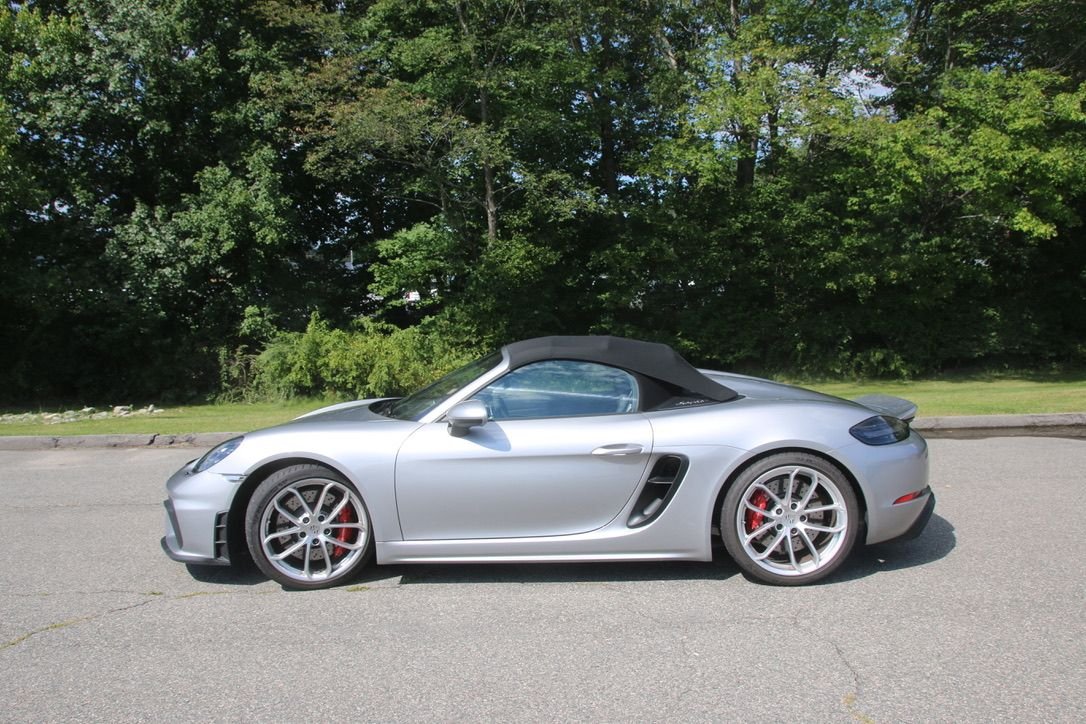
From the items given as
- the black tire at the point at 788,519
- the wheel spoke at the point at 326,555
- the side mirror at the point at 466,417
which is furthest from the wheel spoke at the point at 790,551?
the wheel spoke at the point at 326,555

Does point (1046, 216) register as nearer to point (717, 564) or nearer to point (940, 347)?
point (940, 347)

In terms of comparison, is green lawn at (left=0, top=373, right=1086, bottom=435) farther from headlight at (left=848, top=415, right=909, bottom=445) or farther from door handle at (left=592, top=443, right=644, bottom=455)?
door handle at (left=592, top=443, right=644, bottom=455)

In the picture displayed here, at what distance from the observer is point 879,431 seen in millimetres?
4395

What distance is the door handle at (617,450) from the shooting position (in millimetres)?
4148

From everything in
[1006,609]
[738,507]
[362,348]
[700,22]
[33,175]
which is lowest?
[1006,609]

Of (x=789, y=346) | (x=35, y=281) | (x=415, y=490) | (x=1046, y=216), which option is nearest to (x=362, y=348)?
(x=35, y=281)

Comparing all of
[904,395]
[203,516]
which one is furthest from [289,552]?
[904,395]

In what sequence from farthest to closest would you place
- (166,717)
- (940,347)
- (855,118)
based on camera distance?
(940,347)
(855,118)
(166,717)

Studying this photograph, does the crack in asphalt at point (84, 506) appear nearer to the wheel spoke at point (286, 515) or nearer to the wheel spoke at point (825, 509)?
the wheel spoke at point (286, 515)

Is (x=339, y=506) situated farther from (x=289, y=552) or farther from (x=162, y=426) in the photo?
(x=162, y=426)

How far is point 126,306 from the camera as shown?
16.9 meters

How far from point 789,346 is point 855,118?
5029mm

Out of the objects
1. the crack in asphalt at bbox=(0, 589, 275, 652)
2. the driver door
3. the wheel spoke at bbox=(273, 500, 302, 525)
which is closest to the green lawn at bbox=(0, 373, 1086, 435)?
the crack in asphalt at bbox=(0, 589, 275, 652)

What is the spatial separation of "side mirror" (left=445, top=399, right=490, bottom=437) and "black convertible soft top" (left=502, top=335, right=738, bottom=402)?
1.30ft
